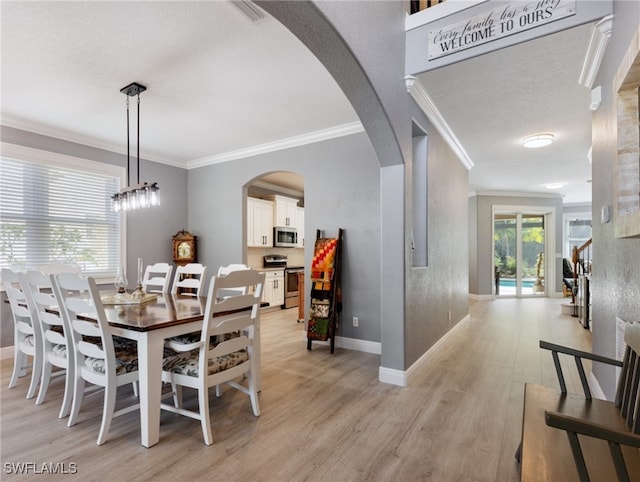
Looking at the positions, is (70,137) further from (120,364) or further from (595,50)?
(595,50)

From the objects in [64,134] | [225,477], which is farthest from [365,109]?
[64,134]

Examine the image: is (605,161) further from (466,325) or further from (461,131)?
(466,325)

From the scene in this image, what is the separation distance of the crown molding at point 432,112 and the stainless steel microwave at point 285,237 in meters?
3.44

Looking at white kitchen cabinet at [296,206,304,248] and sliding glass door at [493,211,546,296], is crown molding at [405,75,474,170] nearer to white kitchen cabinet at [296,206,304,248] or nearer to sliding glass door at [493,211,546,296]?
white kitchen cabinet at [296,206,304,248]

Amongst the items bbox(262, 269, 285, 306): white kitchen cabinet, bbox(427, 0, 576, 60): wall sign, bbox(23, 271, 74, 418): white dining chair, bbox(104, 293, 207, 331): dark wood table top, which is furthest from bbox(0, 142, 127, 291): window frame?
bbox(427, 0, 576, 60): wall sign

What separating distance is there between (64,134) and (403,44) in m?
4.08

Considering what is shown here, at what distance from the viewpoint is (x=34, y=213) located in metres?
3.99

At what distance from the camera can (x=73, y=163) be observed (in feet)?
14.2

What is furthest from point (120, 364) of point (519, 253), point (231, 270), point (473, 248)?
point (519, 253)

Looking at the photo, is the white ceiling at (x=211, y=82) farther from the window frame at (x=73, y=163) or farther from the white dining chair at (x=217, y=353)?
the white dining chair at (x=217, y=353)

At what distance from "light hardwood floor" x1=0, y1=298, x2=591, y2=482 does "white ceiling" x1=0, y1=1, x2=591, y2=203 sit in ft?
8.69

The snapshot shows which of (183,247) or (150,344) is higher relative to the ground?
(183,247)

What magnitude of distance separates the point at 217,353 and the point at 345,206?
252 cm

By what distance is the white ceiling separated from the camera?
7.57 ft
